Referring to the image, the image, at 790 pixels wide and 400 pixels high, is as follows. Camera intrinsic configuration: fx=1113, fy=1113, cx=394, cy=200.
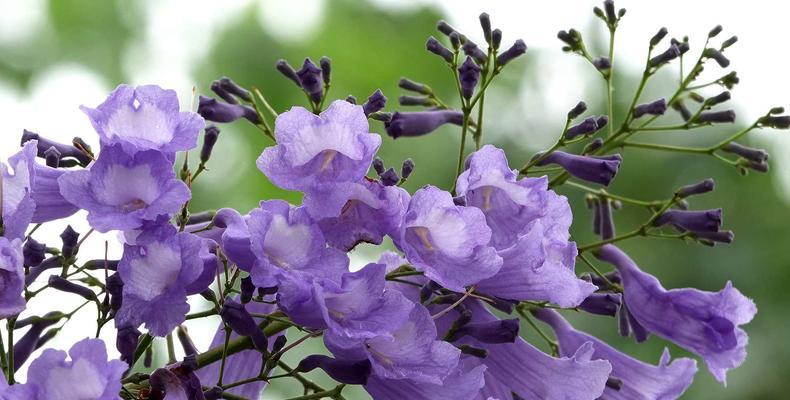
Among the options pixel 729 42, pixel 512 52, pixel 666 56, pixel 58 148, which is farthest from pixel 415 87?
pixel 58 148

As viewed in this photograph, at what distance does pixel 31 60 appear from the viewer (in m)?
8.88

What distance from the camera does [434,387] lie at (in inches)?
47.9

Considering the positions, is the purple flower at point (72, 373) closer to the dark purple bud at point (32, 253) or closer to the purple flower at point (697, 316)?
the dark purple bud at point (32, 253)

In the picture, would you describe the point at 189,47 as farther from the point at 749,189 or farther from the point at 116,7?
the point at 749,189

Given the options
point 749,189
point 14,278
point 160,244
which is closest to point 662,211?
point 160,244

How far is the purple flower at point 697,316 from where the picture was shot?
1.50 m

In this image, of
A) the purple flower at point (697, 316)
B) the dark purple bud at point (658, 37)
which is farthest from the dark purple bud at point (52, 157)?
the dark purple bud at point (658, 37)

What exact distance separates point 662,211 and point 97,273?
800 mm

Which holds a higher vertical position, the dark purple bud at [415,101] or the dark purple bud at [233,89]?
the dark purple bud at [233,89]

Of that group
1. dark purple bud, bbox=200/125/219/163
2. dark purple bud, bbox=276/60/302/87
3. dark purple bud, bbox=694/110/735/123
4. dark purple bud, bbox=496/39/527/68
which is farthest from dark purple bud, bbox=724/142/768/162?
dark purple bud, bbox=200/125/219/163

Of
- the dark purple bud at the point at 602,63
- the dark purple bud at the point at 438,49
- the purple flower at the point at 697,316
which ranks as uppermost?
the dark purple bud at the point at 438,49

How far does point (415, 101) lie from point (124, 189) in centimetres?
61

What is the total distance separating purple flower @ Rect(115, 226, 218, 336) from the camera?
1108 millimetres

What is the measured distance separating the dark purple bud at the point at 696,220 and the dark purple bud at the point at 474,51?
1.14 ft
